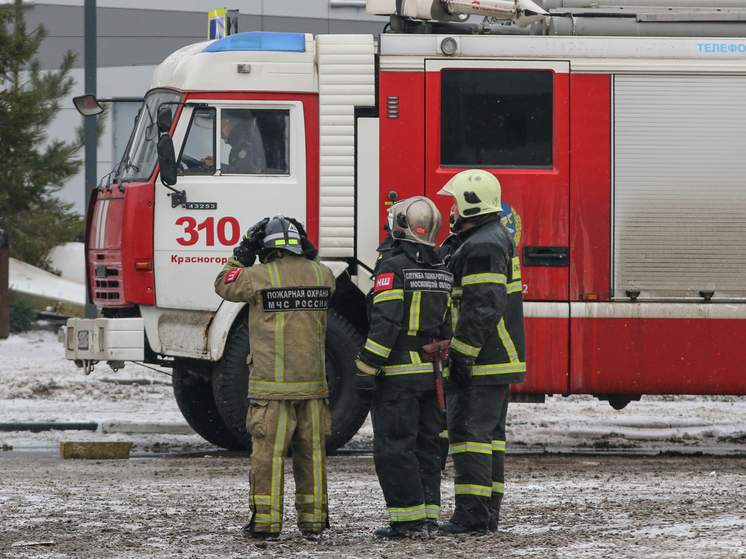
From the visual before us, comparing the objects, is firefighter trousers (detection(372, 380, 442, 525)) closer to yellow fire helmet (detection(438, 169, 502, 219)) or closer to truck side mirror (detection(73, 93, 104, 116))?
yellow fire helmet (detection(438, 169, 502, 219))

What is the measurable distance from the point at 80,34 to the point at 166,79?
46.8ft

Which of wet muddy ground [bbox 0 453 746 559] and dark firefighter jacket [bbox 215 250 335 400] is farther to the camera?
dark firefighter jacket [bbox 215 250 335 400]

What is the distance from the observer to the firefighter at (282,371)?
17.6ft

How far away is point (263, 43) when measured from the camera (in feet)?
27.0

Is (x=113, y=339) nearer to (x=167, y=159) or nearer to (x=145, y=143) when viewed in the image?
(x=167, y=159)

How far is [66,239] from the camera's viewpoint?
52.5 feet

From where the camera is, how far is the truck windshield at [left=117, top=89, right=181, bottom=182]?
816cm

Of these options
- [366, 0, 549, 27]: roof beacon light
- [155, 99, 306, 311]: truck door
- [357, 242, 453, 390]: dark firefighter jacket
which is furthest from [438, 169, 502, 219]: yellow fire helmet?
[366, 0, 549, 27]: roof beacon light

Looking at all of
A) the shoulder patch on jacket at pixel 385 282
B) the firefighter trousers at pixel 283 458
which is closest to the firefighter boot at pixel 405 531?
the firefighter trousers at pixel 283 458

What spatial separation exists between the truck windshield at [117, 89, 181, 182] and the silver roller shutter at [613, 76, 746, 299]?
3.52 meters

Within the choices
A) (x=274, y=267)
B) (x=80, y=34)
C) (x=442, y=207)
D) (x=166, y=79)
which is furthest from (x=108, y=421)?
(x=80, y=34)

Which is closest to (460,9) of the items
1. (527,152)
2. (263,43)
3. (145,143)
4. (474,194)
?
(527,152)

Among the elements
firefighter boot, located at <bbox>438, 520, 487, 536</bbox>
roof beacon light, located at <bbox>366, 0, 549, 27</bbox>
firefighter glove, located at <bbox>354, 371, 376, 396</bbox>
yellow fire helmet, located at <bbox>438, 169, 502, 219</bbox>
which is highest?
roof beacon light, located at <bbox>366, 0, 549, 27</bbox>

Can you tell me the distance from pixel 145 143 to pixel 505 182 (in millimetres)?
2842
